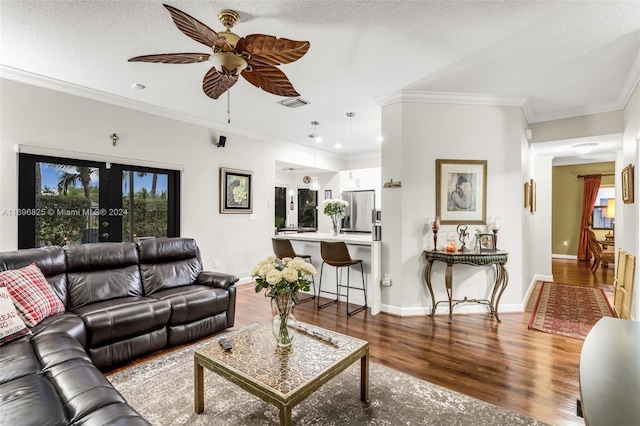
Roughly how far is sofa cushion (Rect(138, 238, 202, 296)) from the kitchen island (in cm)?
160

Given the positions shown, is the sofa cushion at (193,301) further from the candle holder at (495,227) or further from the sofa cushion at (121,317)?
the candle holder at (495,227)

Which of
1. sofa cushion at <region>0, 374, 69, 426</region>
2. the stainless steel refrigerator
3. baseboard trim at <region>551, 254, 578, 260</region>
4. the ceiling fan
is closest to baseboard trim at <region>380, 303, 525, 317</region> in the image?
the ceiling fan

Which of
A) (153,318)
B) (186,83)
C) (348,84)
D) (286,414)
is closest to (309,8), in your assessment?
(348,84)

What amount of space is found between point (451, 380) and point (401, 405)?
0.56 metres

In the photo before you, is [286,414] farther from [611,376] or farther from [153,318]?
[153,318]

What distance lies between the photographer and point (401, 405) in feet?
6.79

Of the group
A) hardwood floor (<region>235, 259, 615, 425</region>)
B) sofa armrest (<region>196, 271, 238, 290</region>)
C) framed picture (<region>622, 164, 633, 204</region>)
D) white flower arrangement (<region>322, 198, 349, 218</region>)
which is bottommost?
hardwood floor (<region>235, 259, 615, 425</region>)

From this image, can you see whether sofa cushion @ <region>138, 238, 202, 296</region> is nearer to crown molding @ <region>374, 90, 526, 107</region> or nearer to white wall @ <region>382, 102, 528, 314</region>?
white wall @ <region>382, 102, 528, 314</region>

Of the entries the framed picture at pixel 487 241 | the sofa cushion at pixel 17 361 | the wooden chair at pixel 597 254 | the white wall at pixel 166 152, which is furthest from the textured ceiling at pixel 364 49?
the wooden chair at pixel 597 254

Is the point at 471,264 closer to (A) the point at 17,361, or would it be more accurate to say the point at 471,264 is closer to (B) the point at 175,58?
(B) the point at 175,58

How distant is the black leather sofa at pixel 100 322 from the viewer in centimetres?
136

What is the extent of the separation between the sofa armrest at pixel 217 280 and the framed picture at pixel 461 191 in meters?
2.60

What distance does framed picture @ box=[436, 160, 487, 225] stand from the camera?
398 centimetres

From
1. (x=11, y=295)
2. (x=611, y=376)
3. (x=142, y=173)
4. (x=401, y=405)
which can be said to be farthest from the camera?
(x=142, y=173)
